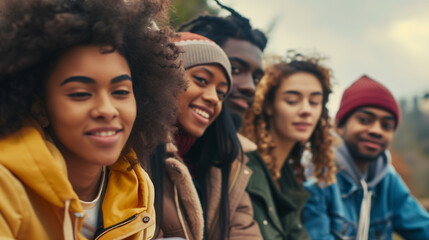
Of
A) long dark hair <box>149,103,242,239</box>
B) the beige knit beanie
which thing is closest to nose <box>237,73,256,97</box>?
long dark hair <box>149,103,242,239</box>

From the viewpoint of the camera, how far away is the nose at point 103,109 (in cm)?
148

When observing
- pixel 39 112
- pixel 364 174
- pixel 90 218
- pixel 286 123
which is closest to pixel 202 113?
pixel 90 218

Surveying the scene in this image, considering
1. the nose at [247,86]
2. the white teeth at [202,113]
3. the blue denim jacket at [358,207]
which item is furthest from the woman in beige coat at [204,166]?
the blue denim jacket at [358,207]

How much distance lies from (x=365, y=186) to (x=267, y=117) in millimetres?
1225

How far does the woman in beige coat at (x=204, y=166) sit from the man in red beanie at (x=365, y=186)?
1326 mm

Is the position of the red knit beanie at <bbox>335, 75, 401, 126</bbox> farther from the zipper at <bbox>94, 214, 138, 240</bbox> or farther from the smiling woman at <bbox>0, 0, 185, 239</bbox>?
the zipper at <bbox>94, 214, 138, 240</bbox>

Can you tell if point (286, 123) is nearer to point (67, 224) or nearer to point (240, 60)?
point (240, 60)

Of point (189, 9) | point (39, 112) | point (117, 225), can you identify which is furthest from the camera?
point (189, 9)

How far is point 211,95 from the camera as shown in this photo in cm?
253

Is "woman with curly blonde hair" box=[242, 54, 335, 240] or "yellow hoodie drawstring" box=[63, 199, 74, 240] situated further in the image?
"woman with curly blonde hair" box=[242, 54, 335, 240]

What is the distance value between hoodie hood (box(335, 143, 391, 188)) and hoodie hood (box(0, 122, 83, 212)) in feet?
10.7

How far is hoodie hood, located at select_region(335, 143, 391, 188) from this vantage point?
4.21 m

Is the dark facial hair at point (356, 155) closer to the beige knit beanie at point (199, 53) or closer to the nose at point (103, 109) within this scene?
the beige knit beanie at point (199, 53)

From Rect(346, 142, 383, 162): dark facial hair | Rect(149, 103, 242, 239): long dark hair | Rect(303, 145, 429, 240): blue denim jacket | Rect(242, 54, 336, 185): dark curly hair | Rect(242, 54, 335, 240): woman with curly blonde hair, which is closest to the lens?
Rect(149, 103, 242, 239): long dark hair
